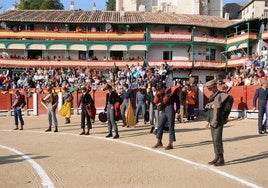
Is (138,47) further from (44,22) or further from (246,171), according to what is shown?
(246,171)

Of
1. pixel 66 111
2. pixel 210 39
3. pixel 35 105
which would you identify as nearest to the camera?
pixel 66 111

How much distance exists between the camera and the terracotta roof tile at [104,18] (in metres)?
45.0

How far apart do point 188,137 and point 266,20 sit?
3346cm

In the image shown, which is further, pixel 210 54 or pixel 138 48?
pixel 210 54

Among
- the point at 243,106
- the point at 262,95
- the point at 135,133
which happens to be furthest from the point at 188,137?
the point at 243,106

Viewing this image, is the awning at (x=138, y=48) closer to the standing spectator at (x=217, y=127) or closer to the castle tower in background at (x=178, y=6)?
the castle tower in background at (x=178, y=6)

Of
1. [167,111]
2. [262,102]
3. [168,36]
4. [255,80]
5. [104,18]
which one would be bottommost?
[167,111]

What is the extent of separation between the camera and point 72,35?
44688 millimetres

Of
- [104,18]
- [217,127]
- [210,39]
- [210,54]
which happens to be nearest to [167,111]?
[217,127]

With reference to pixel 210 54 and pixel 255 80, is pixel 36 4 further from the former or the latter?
pixel 255 80

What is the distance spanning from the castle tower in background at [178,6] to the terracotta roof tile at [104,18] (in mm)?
14921

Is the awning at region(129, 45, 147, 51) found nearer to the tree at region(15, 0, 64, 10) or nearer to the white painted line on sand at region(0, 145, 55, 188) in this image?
the tree at region(15, 0, 64, 10)

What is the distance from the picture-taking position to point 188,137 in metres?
13.0

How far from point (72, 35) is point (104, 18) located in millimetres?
4350
